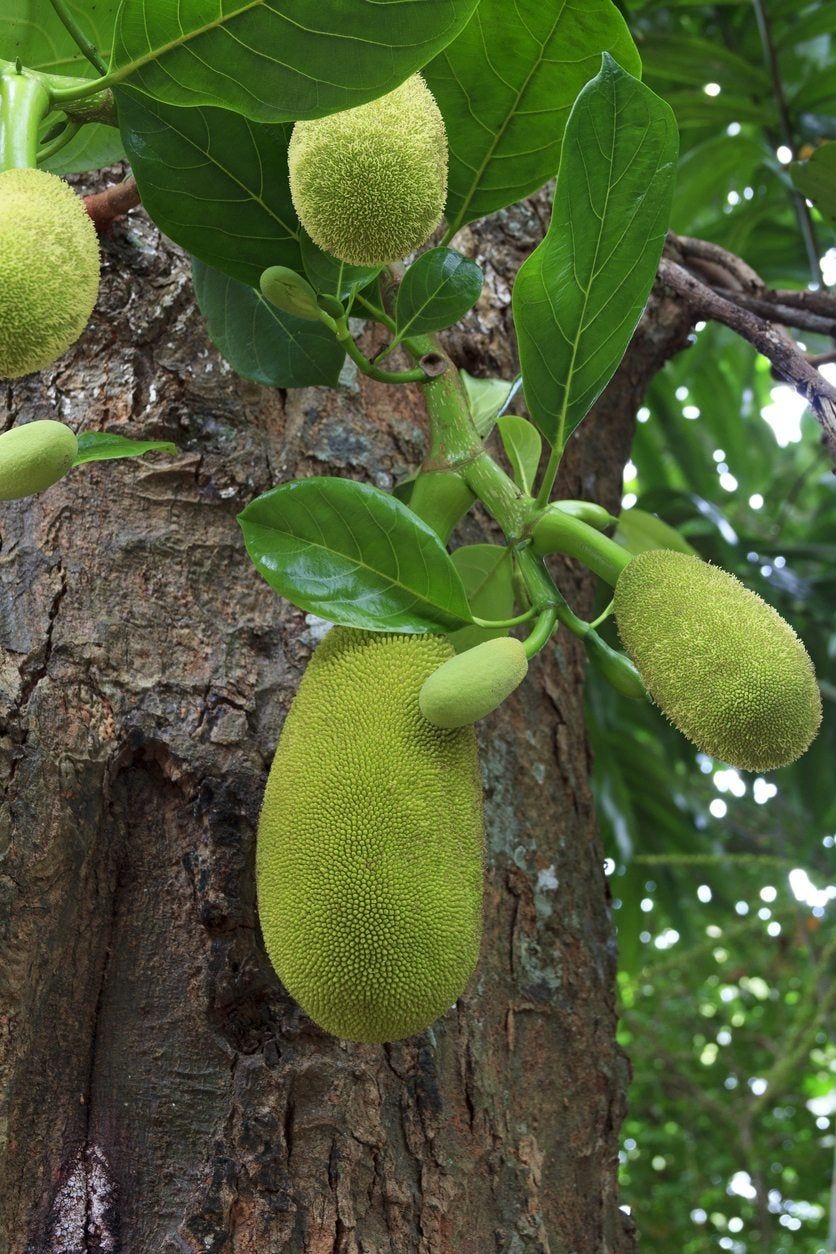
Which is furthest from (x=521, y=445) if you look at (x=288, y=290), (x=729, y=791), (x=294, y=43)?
(x=729, y=791)

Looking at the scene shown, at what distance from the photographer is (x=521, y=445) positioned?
0.77 meters

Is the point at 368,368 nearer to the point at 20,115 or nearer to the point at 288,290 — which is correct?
the point at 288,290

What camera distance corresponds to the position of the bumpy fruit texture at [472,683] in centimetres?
56

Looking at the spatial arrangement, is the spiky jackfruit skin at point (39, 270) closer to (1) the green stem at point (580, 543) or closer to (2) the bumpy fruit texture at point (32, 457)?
(2) the bumpy fruit texture at point (32, 457)

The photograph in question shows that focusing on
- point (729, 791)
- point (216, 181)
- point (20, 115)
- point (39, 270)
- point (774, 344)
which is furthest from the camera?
point (729, 791)

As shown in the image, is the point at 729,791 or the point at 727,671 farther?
the point at 729,791

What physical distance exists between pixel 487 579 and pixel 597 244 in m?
0.22

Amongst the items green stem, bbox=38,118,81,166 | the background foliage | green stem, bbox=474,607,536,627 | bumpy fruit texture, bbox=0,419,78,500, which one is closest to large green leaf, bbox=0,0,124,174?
green stem, bbox=38,118,81,166

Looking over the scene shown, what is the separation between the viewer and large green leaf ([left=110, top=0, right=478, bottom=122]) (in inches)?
20.8

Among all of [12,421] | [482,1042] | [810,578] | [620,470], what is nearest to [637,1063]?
[810,578]

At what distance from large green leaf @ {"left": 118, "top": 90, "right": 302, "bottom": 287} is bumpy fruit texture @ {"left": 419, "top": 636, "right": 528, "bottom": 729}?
0.91ft

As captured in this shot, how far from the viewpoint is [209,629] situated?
813 millimetres

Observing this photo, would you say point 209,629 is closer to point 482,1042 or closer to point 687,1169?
point 482,1042

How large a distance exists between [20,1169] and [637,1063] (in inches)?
115
